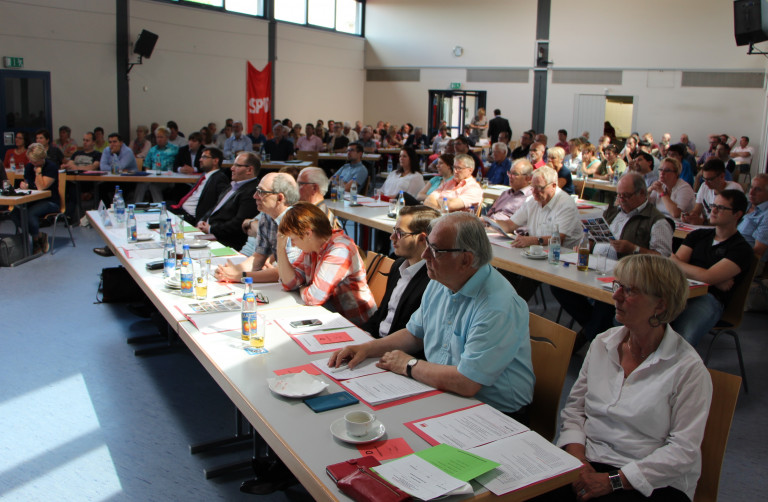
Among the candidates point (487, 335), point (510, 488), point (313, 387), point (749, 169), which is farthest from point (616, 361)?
point (749, 169)

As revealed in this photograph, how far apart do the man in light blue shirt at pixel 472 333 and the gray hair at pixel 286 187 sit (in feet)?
6.79

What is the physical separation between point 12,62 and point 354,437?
11.6m

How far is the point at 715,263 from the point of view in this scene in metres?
3.93

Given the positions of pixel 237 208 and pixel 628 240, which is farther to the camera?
pixel 237 208

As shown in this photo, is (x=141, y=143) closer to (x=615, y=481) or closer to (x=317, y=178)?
(x=317, y=178)

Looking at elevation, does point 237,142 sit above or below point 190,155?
above

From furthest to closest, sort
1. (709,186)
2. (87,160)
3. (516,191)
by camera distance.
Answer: (87,160), (709,186), (516,191)

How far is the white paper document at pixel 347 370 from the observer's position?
2.35 m

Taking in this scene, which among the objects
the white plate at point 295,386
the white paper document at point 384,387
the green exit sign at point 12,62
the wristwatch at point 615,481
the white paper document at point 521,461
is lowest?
the wristwatch at point 615,481

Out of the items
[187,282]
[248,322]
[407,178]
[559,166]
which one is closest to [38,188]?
[407,178]

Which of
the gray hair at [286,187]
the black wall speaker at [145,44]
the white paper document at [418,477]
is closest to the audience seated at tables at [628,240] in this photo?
the gray hair at [286,187]

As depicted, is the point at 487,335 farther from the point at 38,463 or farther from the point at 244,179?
the point at 244,179

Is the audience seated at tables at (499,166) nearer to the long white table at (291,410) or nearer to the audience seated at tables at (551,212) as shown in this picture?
the audience seated at tables at (551,212)

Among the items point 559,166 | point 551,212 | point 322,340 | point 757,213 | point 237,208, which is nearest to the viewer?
point 322,340
